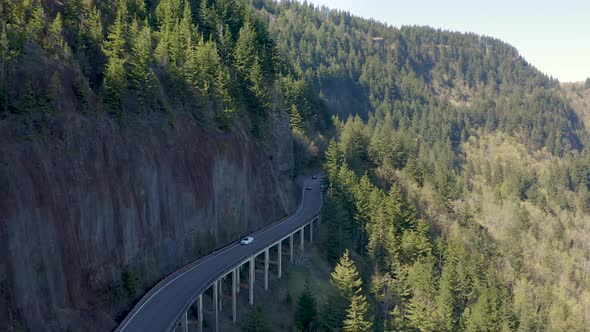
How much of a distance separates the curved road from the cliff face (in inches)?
Answer: 51.6

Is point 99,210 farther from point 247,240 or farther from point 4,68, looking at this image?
point 247,240

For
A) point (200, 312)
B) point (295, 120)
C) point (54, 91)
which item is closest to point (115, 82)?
point (54, 91)

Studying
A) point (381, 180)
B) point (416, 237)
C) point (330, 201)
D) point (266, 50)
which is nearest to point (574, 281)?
point (381, 180)

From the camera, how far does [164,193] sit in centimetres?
3884

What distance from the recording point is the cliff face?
25.1 m

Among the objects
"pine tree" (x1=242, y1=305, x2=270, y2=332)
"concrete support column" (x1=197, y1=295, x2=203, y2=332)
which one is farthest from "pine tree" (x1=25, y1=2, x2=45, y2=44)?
"pine tree" (x1=242, y1=305, x2=270, y2=332)

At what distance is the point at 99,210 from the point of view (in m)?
31.3

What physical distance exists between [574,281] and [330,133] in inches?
2285

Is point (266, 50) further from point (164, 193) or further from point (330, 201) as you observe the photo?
point (164, 193)

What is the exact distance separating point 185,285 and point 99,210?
28.7ft

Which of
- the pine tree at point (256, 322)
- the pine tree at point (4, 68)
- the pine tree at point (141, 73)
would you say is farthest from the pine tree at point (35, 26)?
the pine tree at point (256, 322)

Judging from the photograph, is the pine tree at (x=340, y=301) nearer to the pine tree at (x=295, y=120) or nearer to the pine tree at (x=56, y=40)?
the pine tree at (x=56, y=40)

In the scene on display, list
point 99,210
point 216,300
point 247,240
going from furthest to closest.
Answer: point 247,240
point 216,300
point 99,210

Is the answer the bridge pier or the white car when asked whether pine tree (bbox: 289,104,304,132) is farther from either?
the bridge pier
